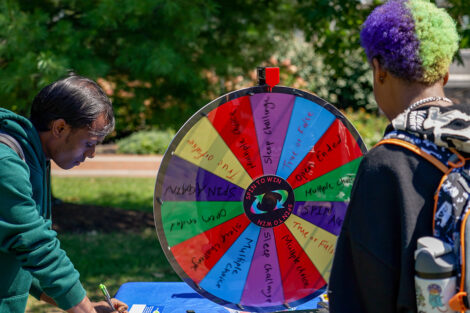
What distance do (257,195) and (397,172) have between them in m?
0.98

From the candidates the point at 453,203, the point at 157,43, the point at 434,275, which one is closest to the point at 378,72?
the point at 453,203

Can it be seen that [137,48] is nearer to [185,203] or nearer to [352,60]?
[185,203]

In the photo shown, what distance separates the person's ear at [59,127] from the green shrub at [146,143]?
9.60 metres

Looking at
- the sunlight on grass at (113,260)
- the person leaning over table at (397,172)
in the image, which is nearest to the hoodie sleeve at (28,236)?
the person leaning over table at (397,172)

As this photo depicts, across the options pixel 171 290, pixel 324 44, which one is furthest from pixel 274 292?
pixel 324 44

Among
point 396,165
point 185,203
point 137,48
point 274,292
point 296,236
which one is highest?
point 137,48

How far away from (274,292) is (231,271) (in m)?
0.22

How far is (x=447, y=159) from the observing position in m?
1.47

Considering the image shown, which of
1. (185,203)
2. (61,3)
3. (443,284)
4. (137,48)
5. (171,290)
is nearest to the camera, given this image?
(443,284)

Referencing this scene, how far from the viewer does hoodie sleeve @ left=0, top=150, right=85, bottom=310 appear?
1.67m

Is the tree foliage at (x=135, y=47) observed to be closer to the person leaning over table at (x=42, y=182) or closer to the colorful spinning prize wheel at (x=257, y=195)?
the colorful spinning prize wheel at (x=257, y=195)

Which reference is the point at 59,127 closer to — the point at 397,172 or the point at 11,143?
the point at 11,143

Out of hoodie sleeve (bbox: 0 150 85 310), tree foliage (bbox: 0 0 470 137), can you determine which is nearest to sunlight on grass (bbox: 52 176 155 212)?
tree foliage (bbox: 0 0 470 137)

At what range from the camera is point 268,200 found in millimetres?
2359
